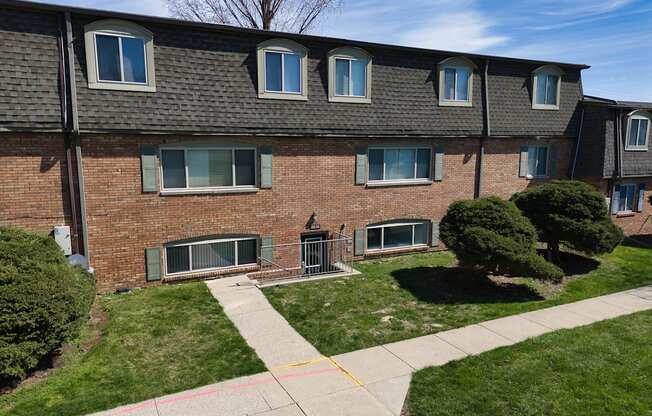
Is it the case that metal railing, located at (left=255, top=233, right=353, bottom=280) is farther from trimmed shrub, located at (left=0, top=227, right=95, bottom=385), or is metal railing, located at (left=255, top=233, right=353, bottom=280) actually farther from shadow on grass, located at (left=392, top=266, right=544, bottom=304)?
trimmed shrub, located at (left=0, top=227, right=95, bottom=385)

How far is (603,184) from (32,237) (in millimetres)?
19259

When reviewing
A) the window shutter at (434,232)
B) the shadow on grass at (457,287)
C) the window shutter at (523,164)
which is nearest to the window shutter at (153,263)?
the shadow on grass at (457,287)

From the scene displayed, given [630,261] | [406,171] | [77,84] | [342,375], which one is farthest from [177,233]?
[630,261]

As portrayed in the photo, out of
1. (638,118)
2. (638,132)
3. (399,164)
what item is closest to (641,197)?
(638,132)

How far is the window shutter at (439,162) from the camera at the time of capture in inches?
598

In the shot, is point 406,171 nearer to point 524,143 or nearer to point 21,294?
point 524,143

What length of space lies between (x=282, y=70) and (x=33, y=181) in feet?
22.9

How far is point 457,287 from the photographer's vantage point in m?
11.9

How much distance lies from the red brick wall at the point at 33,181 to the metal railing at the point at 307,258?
17.6 feet

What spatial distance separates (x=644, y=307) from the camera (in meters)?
10.6

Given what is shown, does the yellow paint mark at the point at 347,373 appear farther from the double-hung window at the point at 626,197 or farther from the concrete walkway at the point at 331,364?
the double-hung window at the point at 626,197

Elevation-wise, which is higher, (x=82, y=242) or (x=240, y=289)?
(x=82, y=242)

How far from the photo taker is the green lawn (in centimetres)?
912

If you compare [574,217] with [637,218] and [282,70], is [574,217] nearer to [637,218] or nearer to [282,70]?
[637,218]
